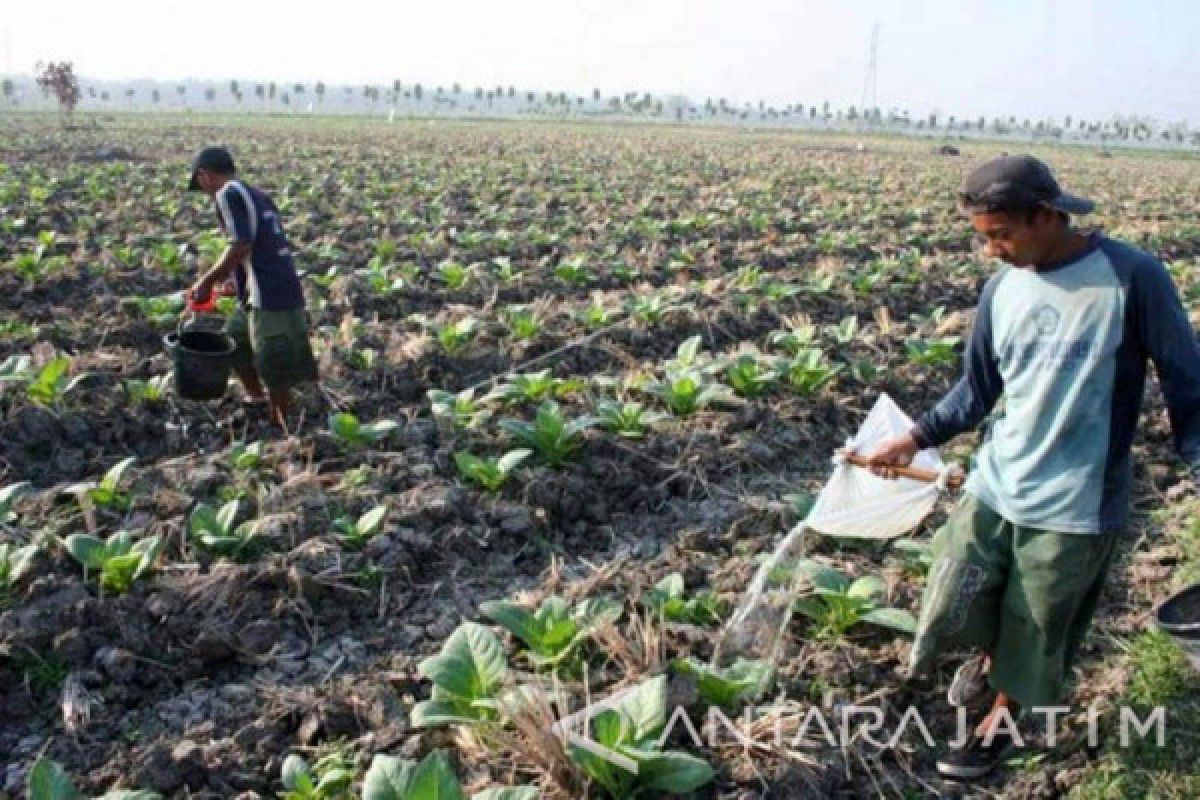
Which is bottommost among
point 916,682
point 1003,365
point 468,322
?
point 916,682

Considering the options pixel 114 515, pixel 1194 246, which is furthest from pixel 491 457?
pixel 1194 246

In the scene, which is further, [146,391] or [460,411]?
[146,391]

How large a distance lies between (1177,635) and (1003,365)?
3.21 ft

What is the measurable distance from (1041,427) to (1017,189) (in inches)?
28.9

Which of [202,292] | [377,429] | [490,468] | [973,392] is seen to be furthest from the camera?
[202,292]

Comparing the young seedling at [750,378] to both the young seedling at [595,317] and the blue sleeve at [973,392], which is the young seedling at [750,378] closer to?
the young seedling at [595,317]

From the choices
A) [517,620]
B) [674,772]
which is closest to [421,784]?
[674,772]

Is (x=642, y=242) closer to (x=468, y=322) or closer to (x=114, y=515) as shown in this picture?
(x=468, y=322)

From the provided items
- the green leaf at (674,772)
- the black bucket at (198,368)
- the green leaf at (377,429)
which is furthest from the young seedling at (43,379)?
the green leaf at (674,772)

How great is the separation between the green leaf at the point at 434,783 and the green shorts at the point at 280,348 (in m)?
4.00

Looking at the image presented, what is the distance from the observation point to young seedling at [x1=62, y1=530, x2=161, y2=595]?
426 centimetres

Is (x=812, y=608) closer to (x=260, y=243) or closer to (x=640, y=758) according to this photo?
(x=640, y=758)

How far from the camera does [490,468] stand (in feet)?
17.5

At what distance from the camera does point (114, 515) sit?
4.99 m
